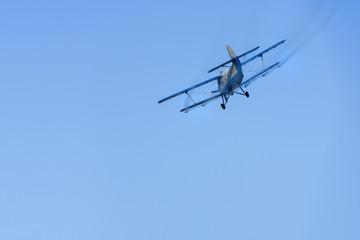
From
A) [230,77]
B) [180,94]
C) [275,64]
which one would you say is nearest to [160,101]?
[180,94]

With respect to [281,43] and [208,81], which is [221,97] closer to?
[208,81]

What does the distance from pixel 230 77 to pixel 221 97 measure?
11.0 feet

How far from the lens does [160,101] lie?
78.2m

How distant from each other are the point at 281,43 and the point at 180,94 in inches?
604

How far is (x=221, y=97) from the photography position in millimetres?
78312

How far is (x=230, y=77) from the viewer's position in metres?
76.4

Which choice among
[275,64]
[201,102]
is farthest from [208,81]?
[275,64]

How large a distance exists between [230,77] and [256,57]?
555 cm

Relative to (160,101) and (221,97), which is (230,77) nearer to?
(221,97)

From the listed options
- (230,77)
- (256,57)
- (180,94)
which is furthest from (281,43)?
(180,94)

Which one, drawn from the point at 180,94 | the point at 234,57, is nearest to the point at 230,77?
the point at 234,57

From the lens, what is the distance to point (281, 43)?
79625 millimetres

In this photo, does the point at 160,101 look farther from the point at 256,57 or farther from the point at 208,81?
the point at 256,57

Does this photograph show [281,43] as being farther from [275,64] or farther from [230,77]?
[230,77]
